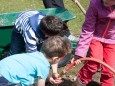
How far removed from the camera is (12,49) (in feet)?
15.8

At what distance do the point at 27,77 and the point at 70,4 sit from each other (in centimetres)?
448

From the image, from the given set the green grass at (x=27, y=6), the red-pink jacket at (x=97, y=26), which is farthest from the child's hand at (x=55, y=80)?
the green grass at (x=27, y=6)

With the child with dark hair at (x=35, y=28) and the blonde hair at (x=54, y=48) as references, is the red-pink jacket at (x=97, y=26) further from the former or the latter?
the blonde hair at (x=54, y=48)

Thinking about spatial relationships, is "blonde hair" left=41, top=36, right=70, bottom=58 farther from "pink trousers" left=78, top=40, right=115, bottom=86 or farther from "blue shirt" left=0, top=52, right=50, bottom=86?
"pink trousers" left=78, top=40, right=115, bottom=86

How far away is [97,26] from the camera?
167 inches

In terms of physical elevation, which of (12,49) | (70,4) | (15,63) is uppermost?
(15,63)

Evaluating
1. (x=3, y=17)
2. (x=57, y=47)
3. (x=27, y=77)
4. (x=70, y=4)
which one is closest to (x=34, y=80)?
(x=27, y=77)

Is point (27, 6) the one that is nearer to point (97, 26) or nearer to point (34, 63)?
point (97, 26)

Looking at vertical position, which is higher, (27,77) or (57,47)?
(57,47)

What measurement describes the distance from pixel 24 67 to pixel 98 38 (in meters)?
0.97

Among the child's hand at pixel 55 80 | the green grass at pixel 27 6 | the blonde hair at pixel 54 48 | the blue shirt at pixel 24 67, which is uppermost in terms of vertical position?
the blonde hair at pixel 54 48

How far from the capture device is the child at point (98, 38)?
4.09 metres

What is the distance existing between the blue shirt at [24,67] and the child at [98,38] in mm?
647

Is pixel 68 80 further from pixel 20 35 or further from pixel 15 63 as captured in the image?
pixel 15 63
